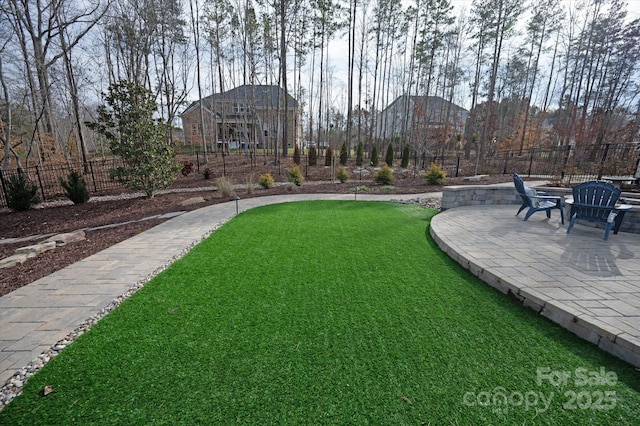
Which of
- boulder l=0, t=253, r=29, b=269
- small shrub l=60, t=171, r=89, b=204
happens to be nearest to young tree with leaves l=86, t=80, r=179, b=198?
small shrub l=60, t=171, r=89, b=204

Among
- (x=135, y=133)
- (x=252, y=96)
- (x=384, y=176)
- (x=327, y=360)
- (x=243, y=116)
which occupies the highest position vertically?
(x=252, y=96)

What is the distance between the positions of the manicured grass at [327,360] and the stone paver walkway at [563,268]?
0.15 metres

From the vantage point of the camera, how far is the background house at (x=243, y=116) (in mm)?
16953

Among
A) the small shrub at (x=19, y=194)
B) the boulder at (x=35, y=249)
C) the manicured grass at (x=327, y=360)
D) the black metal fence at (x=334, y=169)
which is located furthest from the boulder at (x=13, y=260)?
the black metal fence at (x=334, y=169)

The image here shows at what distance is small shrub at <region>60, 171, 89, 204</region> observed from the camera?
8469mm

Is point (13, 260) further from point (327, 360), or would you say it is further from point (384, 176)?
point (384, 176)

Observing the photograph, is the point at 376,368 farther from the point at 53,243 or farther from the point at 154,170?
the point at 154,170

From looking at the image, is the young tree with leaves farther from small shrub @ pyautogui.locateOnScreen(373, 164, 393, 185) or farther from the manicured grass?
small shrub @ pyautogui.locateOnScreen(373, 164, 393, 185)

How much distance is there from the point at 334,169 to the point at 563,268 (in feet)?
38.8

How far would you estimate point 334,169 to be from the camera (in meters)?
14.4

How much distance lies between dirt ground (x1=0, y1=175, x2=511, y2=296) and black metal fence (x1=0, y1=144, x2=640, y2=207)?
1.82 m

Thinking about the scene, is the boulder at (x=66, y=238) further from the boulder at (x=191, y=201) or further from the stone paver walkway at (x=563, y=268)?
the stone paver walkway at (x=563, y=268)


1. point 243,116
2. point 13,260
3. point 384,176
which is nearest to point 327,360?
point 13,260

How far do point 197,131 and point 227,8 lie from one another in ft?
58.3
